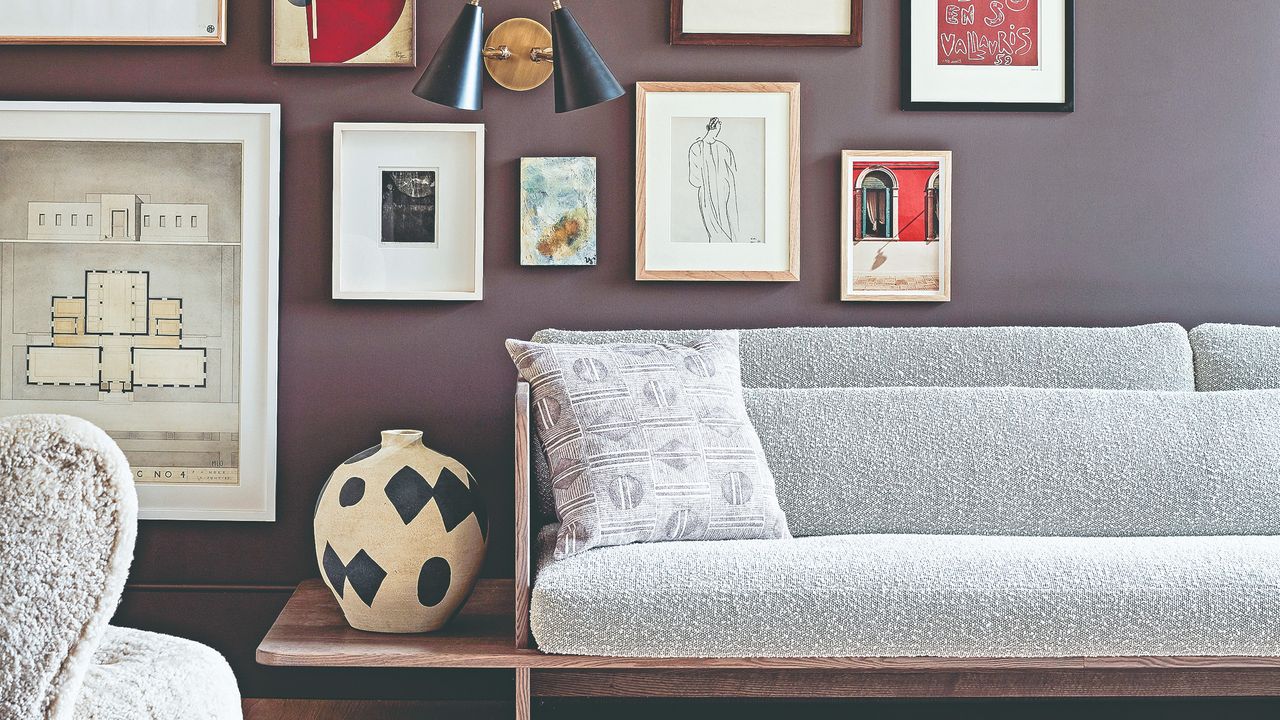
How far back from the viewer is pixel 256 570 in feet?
6.97

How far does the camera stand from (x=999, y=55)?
214 centimetres

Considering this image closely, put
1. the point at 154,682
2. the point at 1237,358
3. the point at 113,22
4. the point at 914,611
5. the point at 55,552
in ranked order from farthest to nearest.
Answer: the point at 113,22 → the point at 1237,358 → the point at 914,611 → the point at 154,682 → the point at 55,552

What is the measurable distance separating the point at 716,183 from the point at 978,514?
936 mm

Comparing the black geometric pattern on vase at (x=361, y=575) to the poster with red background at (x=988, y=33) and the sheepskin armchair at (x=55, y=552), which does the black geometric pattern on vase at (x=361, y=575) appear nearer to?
the sheepskin armchair at (x=55, y=552)

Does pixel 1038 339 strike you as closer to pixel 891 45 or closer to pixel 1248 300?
pixel 1248 300

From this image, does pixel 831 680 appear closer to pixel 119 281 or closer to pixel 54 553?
pixel 54 553

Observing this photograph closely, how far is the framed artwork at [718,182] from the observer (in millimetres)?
2107

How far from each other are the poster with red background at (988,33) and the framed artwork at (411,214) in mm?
1128

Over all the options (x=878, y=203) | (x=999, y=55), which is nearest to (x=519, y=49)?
(x=878, y=203)

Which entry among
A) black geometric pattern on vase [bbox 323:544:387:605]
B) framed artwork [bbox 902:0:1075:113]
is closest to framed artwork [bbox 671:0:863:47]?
framed artwork [bbox 902:0:1075:113]

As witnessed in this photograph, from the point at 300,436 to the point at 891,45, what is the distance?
1.67 m

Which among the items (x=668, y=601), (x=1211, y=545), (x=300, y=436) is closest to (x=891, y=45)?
(x=1211, y=545)

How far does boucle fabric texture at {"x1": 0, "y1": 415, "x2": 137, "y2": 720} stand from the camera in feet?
1.98

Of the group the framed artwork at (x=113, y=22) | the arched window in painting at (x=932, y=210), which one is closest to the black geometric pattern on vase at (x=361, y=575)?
the framed artwork at (x=113, y=22)
